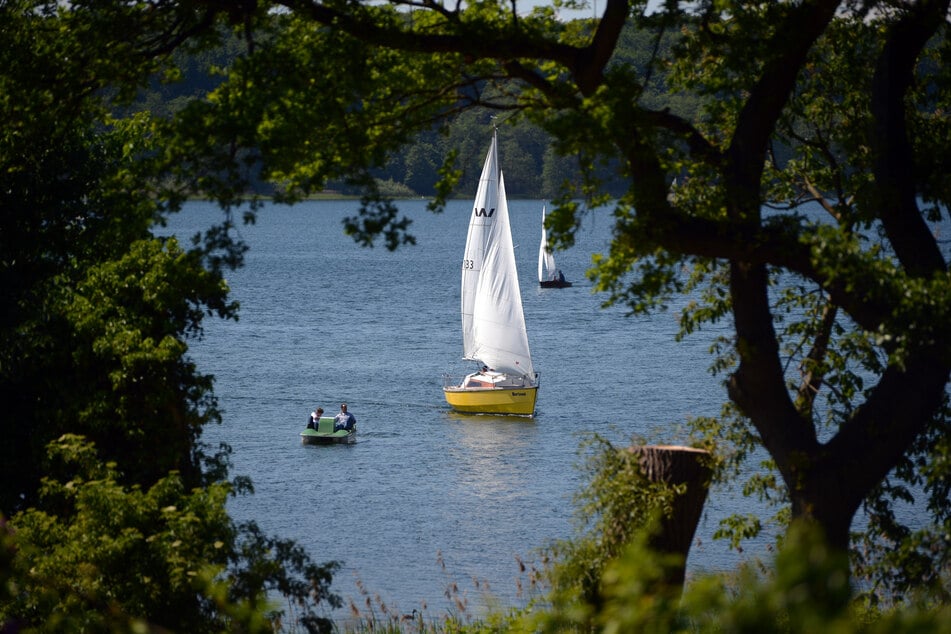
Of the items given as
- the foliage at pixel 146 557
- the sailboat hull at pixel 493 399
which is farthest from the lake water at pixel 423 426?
the foliage at pixel 146 557

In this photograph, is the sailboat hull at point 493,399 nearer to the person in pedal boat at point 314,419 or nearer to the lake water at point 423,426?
the lake water at point 423,426

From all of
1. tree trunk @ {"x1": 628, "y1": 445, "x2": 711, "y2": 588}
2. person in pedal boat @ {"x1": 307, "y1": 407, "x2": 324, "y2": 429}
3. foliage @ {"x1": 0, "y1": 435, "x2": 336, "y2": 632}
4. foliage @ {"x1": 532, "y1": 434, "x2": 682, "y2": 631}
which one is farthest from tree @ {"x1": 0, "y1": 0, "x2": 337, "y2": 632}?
person in pedal boat @ {"x1": 307, "y1": 407, "x2": 324, "y2": 429}

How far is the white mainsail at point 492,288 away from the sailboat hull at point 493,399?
1.43m

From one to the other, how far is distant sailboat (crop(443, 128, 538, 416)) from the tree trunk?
33.6 m

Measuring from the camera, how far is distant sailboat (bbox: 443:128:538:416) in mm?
46406

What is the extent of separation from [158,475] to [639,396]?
3743cm

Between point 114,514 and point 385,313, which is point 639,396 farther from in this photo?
point 114,514

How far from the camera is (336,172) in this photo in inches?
445

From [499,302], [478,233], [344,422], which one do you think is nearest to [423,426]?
[344,422]

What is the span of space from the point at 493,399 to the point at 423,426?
3.29m

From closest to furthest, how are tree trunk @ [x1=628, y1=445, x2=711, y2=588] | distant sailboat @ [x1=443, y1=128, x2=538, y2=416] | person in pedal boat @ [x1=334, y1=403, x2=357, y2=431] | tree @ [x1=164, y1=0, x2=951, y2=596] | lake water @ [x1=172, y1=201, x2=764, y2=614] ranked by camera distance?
1. tree @ [x1=164, y1=0, x2=951, y2=596]
2. tree trunk @ [x1=628, y1=445, x2=711, y2=588]
3. lake water @ [x1=172, y1=201, x2=764, y2=614]
4. person in pedal boat @ [x1=334, y1=403, x2=357, y2=431]
5. distant sailboat @ [x1=443, y1=128, x2=538, y2=416]

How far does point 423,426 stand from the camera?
151 ft

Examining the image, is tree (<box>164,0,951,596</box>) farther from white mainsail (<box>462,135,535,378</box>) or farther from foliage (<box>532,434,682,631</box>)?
white mainsail (<box>462,135,535,378</box>)

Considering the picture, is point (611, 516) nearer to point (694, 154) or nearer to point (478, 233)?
point (694, 154)
